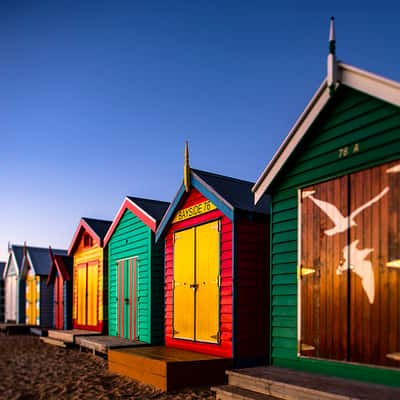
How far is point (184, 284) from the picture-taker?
10.2 metres

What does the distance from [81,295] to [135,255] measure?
18.6 ft

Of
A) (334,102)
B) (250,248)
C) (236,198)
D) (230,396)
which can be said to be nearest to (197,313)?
(250,248)

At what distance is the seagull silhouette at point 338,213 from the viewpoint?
5.71 metres

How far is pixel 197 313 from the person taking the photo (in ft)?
31.3

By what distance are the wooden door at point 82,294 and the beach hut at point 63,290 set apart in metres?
0.99

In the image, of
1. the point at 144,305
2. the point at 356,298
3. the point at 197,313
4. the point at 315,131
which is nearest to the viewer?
the point at 356,298

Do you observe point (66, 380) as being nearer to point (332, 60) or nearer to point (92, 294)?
point (92, 294)

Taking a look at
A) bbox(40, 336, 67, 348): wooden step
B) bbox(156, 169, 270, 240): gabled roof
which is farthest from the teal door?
bbox(156, 169, 270, 240): gabled roof

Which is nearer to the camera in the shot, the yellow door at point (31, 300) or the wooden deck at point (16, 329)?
the wooden deck at point (16, 329)

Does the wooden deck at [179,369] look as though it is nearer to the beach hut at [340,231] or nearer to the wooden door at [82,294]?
the beach hut at [340,231]

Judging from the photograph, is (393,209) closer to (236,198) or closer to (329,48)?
(329,48)

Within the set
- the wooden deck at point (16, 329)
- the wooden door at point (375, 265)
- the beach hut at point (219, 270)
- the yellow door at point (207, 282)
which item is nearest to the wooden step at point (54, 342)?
the wooden deck at point (16, 329)

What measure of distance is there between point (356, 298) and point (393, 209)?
124cm

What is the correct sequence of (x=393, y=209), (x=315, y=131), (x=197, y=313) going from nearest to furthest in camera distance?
(x=393, y=209), (x=315, y=131), (x=197, y=313)
